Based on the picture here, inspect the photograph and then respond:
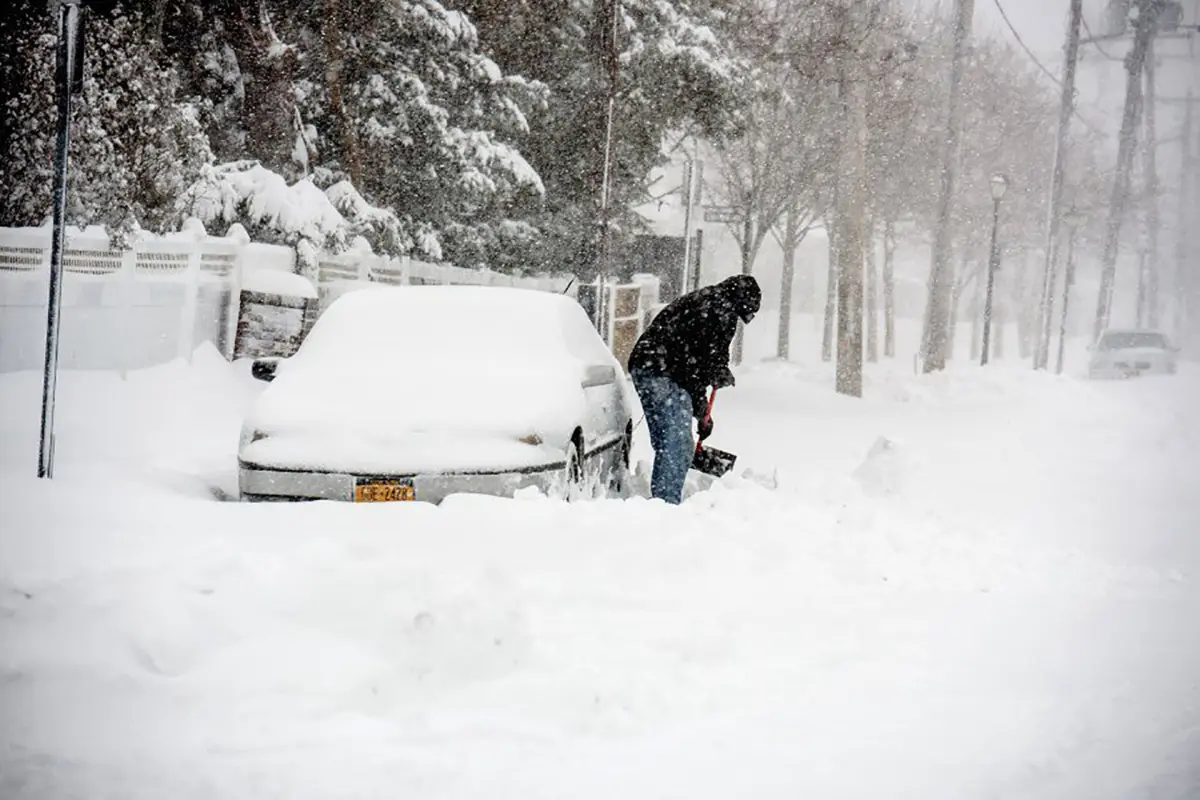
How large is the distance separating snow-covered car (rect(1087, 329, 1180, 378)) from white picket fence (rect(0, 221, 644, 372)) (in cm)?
2267

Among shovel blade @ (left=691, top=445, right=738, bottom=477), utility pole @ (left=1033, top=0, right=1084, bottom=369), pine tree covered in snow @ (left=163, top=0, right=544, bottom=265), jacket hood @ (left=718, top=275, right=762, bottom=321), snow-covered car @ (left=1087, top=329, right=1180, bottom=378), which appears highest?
utility pole @ (left=1033, top=0, right=1084, bottom=369)

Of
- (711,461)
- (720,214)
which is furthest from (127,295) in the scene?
(720,214)

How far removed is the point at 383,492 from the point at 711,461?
2.65 metres

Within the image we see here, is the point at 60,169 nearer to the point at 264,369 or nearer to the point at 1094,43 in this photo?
the point at 264,369

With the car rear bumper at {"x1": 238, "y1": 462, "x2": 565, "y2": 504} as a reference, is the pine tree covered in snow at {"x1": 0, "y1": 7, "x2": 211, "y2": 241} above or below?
above

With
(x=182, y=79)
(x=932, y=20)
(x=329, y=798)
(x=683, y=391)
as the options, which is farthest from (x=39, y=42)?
(x=932, y=20)

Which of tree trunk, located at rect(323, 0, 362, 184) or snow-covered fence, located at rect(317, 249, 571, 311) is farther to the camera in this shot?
tree trunk, located at rect(323, 0, 362, 184)

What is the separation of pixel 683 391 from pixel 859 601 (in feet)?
8.99

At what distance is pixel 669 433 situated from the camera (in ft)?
24.0

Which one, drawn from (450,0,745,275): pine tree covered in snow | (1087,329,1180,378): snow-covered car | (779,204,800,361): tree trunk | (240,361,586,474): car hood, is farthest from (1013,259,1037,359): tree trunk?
(240,361,586,474): car hood

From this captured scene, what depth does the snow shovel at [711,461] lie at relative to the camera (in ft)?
25.2

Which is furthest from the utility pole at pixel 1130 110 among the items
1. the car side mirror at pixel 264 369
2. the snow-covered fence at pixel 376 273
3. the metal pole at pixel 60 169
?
the metal pole at pixel 60 169

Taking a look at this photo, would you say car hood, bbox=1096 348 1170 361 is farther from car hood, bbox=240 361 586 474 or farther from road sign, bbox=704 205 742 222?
car hood, bbox=240 361 586 474

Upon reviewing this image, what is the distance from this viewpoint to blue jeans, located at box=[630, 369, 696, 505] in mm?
7328
